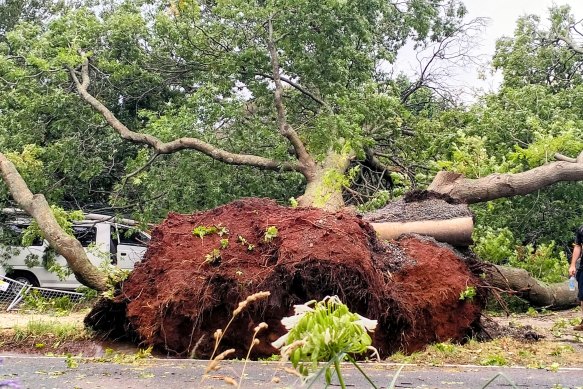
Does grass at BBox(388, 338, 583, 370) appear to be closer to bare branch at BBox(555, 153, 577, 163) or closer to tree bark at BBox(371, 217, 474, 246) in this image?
tree bark at BBox(371, 217, 474, 246)

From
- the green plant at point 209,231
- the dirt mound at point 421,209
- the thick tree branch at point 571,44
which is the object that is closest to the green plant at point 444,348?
the dirt mound at point 421,209

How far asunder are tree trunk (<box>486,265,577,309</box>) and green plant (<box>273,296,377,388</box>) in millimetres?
7122

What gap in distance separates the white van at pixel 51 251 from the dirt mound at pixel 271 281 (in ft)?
18.1

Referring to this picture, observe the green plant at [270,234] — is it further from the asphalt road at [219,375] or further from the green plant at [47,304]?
the green plant at [47,304]

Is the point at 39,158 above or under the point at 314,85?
under

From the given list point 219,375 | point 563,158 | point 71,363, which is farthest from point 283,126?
point 219,375

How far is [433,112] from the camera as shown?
562 inches

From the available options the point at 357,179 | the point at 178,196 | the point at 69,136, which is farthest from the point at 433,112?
the point at 69,136

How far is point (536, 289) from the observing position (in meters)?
9.05

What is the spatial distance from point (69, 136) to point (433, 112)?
730 centimetres

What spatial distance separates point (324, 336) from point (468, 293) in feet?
18.1

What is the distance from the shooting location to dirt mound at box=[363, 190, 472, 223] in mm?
7521

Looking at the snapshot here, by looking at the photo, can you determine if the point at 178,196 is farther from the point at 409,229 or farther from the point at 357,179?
the point at 409,229

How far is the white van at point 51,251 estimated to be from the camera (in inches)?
463
